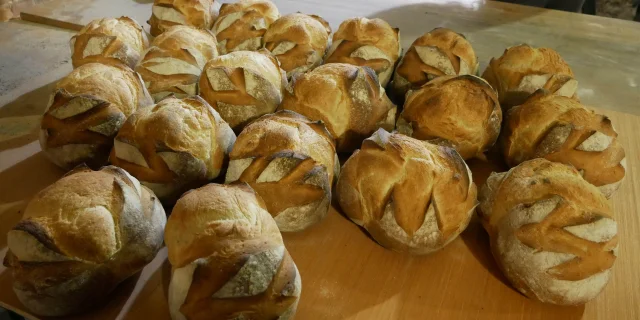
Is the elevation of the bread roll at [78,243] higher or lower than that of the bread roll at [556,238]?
higher

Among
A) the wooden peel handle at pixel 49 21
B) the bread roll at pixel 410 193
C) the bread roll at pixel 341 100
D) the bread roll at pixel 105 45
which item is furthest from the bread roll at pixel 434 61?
the wooden peel handle at pixel 49 21

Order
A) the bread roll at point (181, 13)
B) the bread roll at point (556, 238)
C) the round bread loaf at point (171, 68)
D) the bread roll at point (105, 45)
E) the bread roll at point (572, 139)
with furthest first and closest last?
the bread roll at point (181, 13) < the bread roll at point (105, 45) < the round bread loaf at point (171, 68) < the bread roll at point (572, 139) < the bread roll at point (556, 238)

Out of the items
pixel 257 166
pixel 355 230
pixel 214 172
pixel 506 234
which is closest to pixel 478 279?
pixel 506 234

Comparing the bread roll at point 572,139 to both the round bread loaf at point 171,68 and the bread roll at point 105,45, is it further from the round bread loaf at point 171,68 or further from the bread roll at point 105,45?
the bread roll at point 105,45

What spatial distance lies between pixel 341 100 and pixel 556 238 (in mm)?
786

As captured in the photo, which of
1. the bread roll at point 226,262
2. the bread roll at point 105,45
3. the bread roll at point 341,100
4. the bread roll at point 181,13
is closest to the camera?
the bread roll at point 226,262

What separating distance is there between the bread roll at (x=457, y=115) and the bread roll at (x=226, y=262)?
0.70 metres

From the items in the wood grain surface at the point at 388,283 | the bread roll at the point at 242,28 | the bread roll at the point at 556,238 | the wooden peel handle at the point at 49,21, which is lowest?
the wood grain surface at the point at 388,283

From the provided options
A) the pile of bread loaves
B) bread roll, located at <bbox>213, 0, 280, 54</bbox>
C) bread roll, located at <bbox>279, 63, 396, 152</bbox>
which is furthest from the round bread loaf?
bread roll, located at <bbox>279, 63, 396, 152</bbox>

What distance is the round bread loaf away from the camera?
5.99 feet

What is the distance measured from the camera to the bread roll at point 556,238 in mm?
1255

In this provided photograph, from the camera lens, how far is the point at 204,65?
74.4 inches

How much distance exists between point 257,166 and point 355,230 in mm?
388

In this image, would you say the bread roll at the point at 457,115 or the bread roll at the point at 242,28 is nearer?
the bread roll at the point at 457,115
